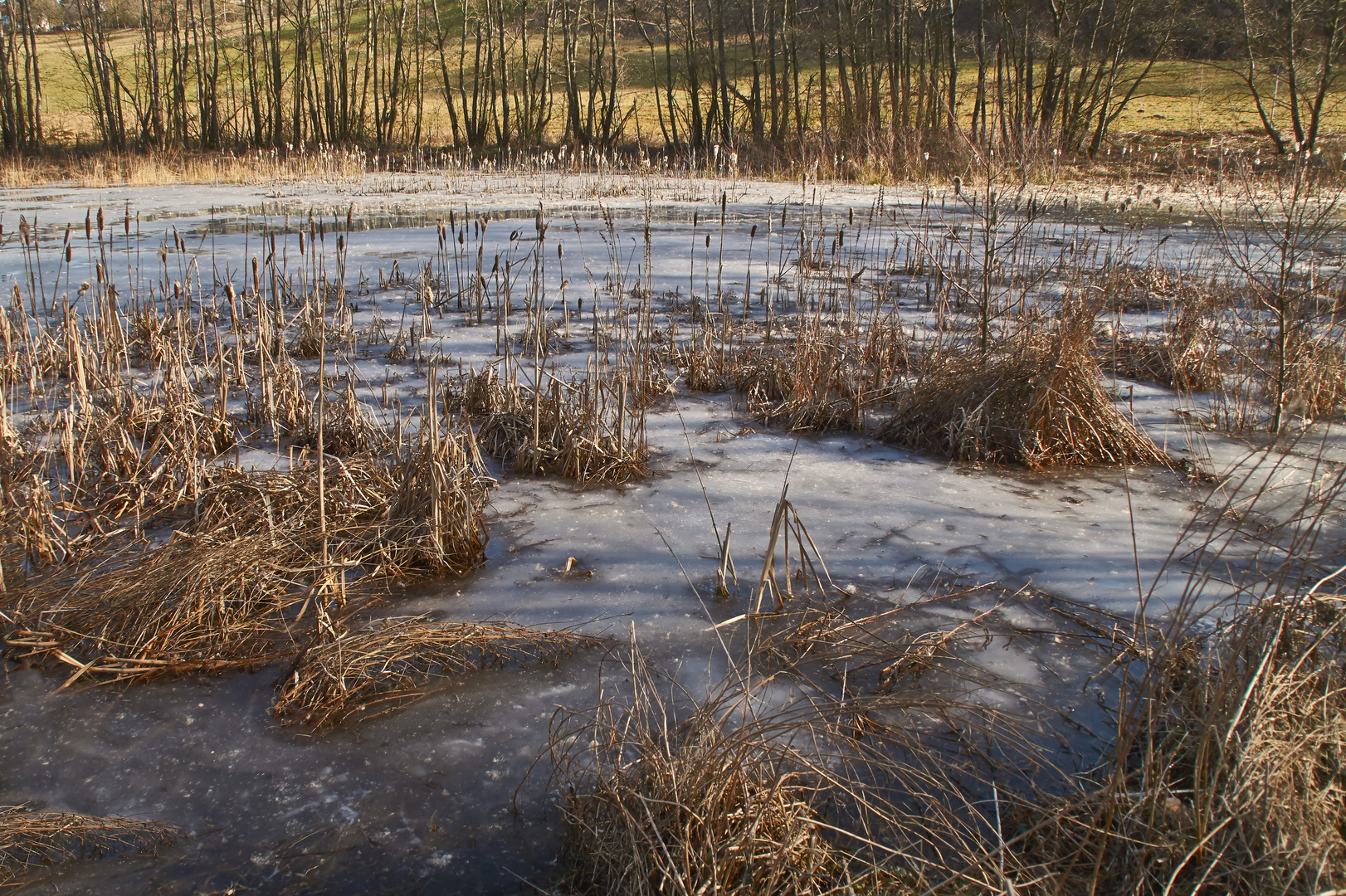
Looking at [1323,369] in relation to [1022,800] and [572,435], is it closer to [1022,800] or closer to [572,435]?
[572,435]

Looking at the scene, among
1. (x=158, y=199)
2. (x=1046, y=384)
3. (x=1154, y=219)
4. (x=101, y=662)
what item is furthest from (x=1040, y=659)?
(x=158, y=199)

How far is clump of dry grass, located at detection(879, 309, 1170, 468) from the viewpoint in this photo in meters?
4.21

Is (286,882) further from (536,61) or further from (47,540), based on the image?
(536,61)

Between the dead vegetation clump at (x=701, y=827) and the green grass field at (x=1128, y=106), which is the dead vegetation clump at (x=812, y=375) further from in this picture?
the green grass field at (x=1128, y=106)

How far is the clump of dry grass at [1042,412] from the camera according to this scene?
13.8ft

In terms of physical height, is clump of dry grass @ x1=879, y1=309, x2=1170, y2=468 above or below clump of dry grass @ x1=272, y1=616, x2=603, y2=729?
above

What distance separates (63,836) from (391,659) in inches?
33.4

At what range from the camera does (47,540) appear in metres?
3.17

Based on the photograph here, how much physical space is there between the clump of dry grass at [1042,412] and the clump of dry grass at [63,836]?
141 inches

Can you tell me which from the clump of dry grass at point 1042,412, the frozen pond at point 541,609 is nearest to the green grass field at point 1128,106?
the clump of dry grass at point 1042,412

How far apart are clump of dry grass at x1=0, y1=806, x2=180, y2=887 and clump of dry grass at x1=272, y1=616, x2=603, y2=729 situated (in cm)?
47

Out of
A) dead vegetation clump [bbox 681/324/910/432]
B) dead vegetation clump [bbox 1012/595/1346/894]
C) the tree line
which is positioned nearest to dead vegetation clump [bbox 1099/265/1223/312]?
dead vegetation clump [bbox 681/324/910/432]

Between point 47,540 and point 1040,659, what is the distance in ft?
11.2

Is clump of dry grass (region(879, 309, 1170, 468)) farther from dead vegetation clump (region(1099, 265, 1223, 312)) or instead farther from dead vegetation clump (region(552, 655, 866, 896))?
dead vegetation clump (region(552, 655, 866, 896))
